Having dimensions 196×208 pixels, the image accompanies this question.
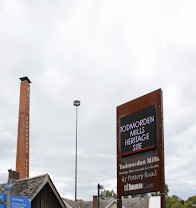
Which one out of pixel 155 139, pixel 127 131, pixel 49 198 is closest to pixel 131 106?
pixel 127 131

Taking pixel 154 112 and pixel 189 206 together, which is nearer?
pixel 154 112

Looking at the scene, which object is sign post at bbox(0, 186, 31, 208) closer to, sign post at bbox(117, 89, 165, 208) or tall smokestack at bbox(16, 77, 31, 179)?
sign post at bbox(117, 89, 165, 208)

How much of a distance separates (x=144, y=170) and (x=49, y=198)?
25.8 ft

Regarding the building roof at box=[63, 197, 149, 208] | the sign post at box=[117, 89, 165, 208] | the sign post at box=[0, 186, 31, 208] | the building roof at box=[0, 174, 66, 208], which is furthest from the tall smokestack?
the sign post at box=[0, 186, 31, 208]

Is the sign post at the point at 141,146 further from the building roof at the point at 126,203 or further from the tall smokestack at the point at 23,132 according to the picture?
the building roof at the point at 126,203

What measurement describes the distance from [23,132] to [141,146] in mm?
37363

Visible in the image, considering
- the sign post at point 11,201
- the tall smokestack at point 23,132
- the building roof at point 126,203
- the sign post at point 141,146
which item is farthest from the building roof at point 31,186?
the building roof at point 126,203

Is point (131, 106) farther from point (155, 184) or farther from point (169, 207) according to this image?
point (169, 207)

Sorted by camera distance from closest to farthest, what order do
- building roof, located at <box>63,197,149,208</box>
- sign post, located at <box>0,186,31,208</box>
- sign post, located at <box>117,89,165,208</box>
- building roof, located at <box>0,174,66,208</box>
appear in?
sign post, located at <box>0,186,31,208</box> < sign post, located at <box>117,89,165,208</box> < building roof, located at <box>0,174,66,208</box> < building roof, located at <box>63,197,149,208</box>

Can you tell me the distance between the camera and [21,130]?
51.3 meters

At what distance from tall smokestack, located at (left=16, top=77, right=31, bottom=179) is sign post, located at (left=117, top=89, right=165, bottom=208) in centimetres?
3415

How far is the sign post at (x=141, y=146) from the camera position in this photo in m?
14.7

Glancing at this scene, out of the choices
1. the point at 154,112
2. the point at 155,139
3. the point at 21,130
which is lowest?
the point at 155,139

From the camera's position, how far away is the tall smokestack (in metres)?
49.5
